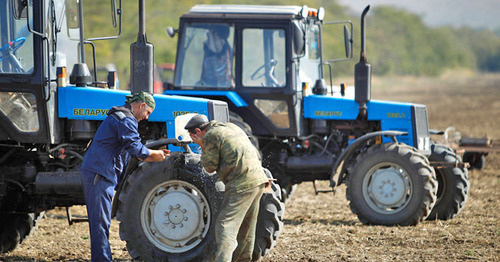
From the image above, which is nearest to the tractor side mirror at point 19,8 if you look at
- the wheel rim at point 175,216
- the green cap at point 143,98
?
the green cap at point 143,98

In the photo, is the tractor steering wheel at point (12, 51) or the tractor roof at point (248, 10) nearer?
the tractor steering wheel at point (12, 51)

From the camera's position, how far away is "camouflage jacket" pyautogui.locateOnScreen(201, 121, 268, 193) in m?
6.89

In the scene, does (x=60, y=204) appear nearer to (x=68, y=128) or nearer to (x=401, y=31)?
(x=68, y=128)

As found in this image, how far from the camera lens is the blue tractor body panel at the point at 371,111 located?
36.3 feet

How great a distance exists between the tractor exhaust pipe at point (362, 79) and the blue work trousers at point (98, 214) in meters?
4.47

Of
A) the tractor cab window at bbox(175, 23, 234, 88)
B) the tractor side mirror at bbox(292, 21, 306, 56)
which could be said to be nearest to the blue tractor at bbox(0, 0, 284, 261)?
the tractor side mirror at bbox(292, 21, 306, 56)

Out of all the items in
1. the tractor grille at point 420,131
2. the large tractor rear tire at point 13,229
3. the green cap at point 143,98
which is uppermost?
the green cap at point 143,98

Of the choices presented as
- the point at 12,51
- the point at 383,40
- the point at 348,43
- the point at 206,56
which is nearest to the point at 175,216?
the point at 12,51

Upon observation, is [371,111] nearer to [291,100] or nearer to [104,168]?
[291,100]

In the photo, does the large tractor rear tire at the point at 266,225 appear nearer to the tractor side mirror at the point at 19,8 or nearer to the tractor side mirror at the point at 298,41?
the tractor side mirror at the point at 19,8

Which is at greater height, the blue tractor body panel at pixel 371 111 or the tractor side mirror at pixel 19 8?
the tractor side mirror at pixel 19 8

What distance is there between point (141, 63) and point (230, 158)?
1640 mm

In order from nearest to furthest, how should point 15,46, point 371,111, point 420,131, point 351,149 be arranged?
point 15,46
point 351,149
point 420,131
point 371,111

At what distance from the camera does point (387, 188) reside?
10.3 meters
